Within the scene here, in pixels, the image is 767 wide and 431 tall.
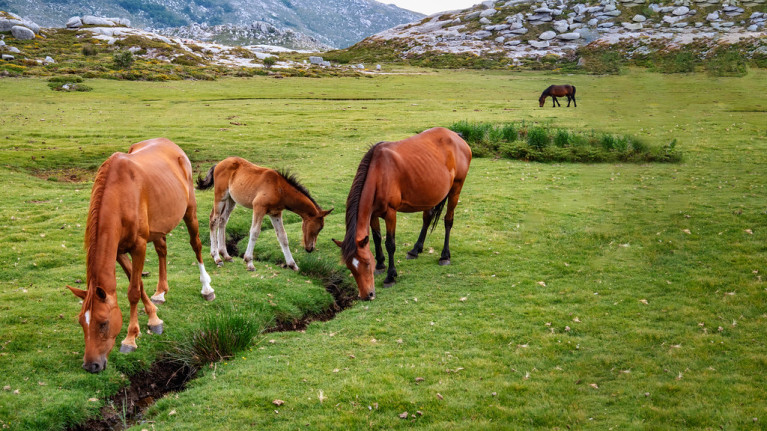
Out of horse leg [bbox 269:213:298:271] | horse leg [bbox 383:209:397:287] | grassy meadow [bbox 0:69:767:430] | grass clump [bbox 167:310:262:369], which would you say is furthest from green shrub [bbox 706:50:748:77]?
horse leg [bbox 269:213:298:271]

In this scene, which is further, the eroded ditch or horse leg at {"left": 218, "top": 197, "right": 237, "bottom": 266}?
horse leg at {"left": 218, "top": 197, "right": 237, "bottom": 266}

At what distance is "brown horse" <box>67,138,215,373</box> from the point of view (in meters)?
5.91

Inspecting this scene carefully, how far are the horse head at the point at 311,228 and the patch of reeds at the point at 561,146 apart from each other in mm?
12150

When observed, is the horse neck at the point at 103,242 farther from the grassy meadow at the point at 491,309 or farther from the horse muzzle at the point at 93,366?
the grassy meadow at the point at 491,309

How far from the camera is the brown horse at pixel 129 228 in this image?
591 centimetres

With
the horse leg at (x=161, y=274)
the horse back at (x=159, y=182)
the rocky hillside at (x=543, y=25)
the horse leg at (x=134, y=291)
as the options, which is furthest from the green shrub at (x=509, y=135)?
the rocky hillside at (x=543, y=25)

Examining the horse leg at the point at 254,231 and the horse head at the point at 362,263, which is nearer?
the horse head at the point at 362,263

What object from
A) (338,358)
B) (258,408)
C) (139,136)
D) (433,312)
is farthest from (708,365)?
(139,136)

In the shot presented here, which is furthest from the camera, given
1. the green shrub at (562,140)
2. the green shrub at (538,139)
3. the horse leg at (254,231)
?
the green shrub at (538,139)

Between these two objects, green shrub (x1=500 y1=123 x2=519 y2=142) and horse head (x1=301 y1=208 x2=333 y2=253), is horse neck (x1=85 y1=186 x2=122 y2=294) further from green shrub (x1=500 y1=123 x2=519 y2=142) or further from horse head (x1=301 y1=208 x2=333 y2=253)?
green shrub (x1=500 y1=123 x2=519 y2=142)

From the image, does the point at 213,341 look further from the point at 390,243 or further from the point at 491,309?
the point at 491,309

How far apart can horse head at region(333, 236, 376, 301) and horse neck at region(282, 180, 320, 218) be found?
2107mm

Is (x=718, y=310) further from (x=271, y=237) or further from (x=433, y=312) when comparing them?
(x=271, y=237)

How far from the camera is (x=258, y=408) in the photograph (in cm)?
598
